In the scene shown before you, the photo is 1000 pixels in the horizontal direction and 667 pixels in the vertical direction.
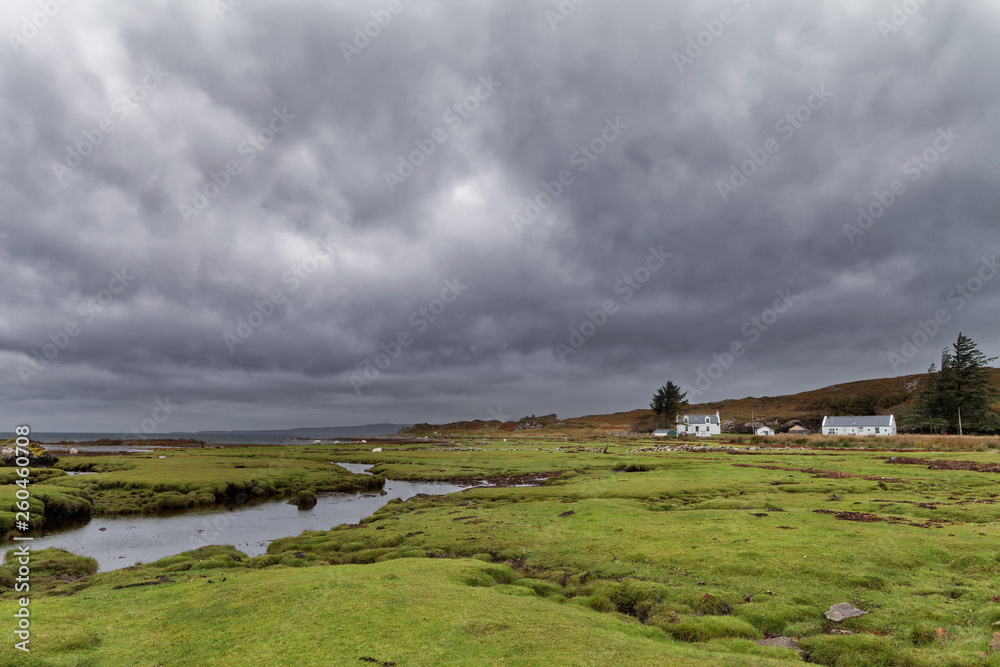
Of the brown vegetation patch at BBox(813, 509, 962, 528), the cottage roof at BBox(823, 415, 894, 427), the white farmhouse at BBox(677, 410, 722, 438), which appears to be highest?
the brown vegetation patch at BBox(813, 509, 962, 528)

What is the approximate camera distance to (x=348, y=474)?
69.8m

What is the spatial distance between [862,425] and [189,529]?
158 meters

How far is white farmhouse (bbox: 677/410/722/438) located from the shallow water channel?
469 ft

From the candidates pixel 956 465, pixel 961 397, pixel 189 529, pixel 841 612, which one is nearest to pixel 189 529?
pixel 189 529

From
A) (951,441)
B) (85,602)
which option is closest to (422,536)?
(85,602)

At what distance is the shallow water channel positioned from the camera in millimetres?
29984

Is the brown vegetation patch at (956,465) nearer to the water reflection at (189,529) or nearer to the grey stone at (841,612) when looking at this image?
the grey stone at (841,612)

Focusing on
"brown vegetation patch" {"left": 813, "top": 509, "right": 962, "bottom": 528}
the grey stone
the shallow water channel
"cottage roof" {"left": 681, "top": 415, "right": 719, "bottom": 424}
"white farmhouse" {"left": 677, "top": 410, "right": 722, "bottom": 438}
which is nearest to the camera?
the grey stone

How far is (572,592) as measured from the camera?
1756 centimetres

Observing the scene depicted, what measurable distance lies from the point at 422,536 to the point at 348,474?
46.9 metres

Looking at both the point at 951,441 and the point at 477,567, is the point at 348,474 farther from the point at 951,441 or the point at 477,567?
the point at 951,441

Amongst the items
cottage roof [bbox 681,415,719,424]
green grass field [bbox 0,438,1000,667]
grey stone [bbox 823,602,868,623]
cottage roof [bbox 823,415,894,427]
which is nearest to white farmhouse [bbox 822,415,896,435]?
cottage roof [bbox 823,415,894,427]

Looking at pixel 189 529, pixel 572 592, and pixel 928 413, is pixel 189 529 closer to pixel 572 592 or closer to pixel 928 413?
pixel 572 592

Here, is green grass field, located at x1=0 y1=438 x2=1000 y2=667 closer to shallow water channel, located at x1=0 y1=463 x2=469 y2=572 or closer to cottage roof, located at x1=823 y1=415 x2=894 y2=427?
shallow water channel, located at x1=0 y1=463 x2=469 y2=572
